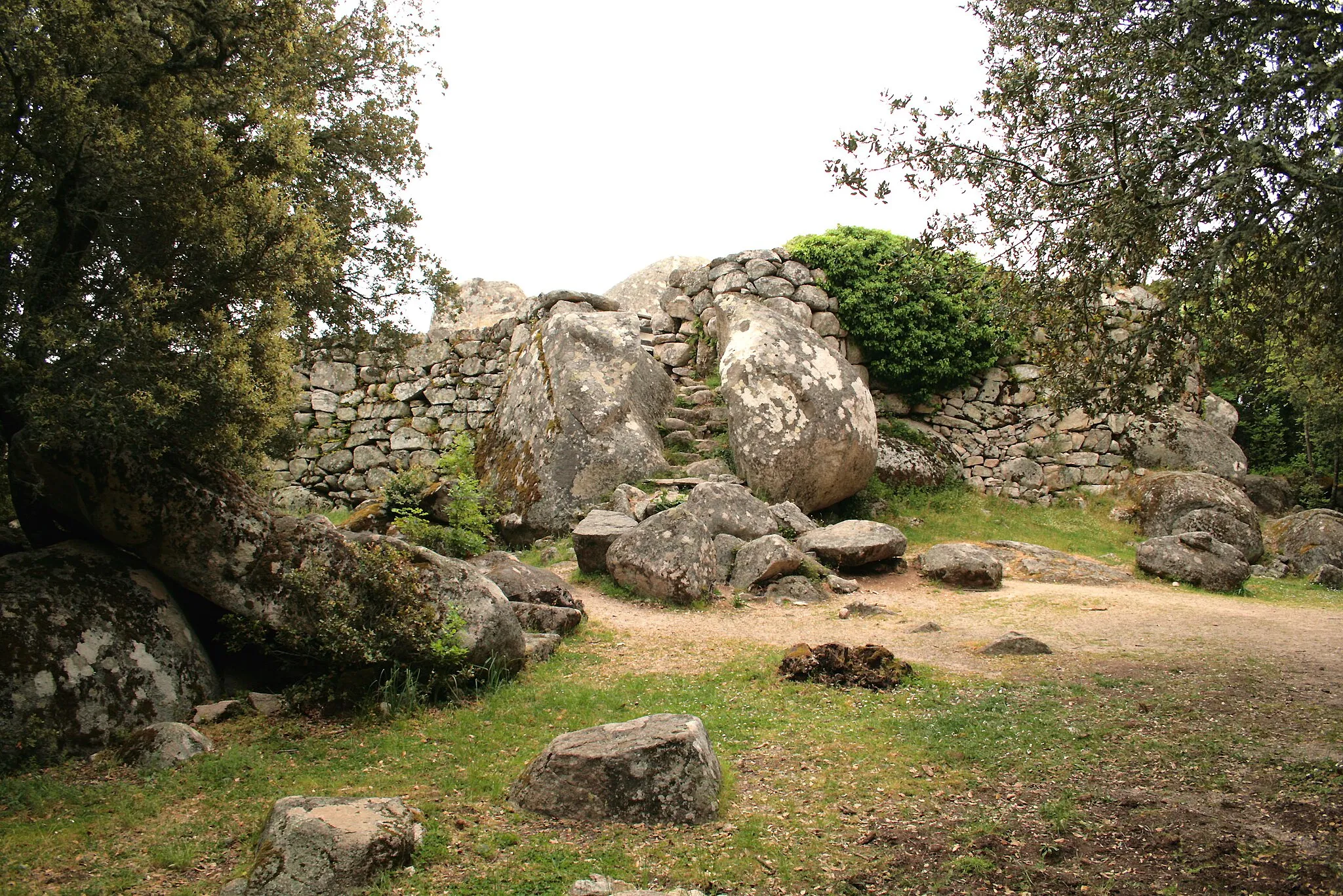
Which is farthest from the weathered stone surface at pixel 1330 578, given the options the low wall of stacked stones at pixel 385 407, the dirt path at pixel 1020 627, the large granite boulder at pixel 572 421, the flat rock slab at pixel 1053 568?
the low wall of stacked stones at pixel 385 407

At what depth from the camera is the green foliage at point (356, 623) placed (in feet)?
22.3

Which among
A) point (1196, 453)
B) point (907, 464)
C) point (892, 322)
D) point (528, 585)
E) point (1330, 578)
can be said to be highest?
point (892, 322)

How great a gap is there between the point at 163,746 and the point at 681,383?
1434 centimetres

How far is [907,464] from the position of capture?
17.9 meters

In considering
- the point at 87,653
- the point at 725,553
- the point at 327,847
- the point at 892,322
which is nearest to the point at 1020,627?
the point at 725,553

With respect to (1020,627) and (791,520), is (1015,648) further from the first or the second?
(791,520)

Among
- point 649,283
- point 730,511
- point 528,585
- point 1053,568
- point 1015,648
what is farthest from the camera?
point 649,283

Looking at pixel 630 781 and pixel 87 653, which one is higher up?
pixel 87 653

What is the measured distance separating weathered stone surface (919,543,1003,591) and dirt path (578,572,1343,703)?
11.0 inches

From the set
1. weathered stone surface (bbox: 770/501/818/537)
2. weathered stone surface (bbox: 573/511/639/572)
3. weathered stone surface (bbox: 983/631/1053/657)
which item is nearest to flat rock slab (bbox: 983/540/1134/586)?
weathered stone surface (bbox: 770/501/818/537)

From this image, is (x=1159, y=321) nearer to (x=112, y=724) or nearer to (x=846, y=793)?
(x=846, y=793)

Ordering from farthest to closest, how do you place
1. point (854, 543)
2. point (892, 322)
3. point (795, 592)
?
1. point (892, 322)
2. point (854, 543)
3. point (795, 592)

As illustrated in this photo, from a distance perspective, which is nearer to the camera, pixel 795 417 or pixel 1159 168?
pixel 1159 168

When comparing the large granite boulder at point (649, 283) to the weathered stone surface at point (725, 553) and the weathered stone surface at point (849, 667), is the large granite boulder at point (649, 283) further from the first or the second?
the weathered stone surface at point (849, 667)
